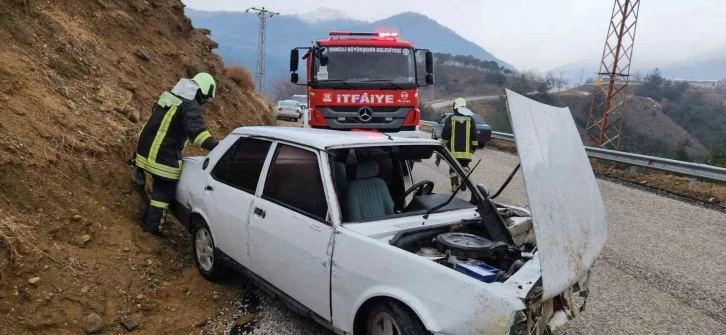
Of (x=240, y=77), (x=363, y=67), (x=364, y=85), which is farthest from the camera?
(x=240, y=77)

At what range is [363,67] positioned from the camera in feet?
30.2

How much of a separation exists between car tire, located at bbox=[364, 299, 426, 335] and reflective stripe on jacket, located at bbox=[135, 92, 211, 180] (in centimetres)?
278

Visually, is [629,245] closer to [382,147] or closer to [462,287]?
[382,147]

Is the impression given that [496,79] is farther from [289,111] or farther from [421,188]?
[421,188]

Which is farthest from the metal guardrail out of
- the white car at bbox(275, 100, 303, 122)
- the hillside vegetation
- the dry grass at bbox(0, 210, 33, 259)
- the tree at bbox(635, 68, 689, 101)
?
the tree at bbox(635, 68, 689, 101)

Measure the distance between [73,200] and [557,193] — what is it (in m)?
4.16

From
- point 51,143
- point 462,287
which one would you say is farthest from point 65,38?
point 462,287

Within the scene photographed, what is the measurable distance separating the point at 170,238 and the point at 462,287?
3.73 metres

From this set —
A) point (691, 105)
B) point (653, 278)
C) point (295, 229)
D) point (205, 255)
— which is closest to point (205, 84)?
point (205, 255)

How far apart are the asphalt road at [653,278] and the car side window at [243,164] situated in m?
1.08

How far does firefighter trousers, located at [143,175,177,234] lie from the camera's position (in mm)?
4812

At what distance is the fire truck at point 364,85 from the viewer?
9000 mm

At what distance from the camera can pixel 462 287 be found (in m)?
2.39

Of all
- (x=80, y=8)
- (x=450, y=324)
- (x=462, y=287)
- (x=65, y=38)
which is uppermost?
(x=80, y=8)
